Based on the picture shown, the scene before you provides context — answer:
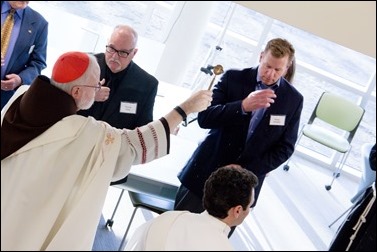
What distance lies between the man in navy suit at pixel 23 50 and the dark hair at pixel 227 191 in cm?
143

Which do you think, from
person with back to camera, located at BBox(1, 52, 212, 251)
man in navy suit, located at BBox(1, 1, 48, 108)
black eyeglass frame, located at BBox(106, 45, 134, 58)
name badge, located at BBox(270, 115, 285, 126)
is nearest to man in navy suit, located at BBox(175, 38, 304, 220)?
name badge, located at BBox(270, 115, 285, 126)

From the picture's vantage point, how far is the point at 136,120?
2203 millimetres

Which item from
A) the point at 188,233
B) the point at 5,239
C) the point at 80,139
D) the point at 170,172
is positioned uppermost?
the point at 80,139

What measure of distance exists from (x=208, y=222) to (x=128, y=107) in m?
0.86

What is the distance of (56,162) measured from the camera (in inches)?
56.1

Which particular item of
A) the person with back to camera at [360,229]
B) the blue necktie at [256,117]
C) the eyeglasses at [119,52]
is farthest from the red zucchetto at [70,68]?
the person with back to camera at [360,229]

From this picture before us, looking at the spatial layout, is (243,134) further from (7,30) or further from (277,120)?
(7,30)

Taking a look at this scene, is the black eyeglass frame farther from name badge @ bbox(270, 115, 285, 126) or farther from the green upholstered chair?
the green upholstered chair

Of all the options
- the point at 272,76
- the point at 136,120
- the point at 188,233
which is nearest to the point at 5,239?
the point at 188,233

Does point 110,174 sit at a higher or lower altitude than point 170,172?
higher

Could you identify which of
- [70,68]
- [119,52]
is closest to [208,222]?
[70,68]

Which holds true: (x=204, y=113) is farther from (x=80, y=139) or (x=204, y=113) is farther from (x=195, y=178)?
(x=80, y=139)

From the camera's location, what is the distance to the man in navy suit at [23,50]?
2.46 meters

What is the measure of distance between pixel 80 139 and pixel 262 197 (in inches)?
126
